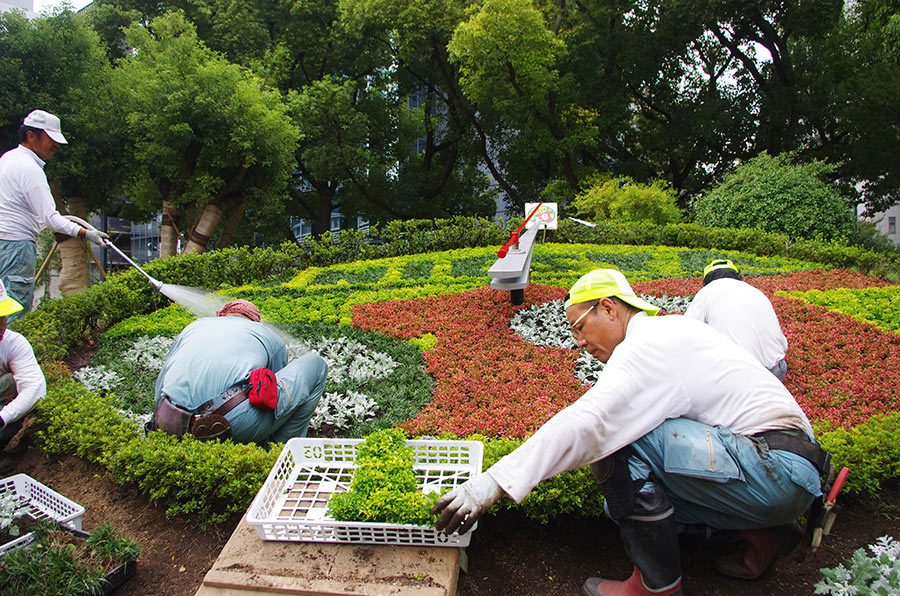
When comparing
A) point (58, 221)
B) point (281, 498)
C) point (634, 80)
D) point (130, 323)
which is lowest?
point (130, 323)

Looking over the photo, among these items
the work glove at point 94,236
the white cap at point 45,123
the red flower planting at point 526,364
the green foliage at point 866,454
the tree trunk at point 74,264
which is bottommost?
the tree trunk at point 74,264

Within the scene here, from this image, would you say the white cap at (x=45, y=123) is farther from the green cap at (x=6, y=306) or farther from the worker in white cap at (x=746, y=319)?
the worker in white cap at (x=746, y=319)

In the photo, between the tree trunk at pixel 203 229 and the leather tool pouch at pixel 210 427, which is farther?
the tree trunk at pixel 203 229

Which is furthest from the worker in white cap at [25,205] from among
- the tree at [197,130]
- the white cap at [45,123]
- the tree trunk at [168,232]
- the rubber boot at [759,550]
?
the tree trunk at [168,232]

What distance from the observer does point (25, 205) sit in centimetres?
539

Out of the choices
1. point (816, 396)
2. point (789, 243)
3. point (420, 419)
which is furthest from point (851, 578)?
point (789, 243)

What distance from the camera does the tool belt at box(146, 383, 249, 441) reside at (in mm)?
3121

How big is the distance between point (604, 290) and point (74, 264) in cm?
1476

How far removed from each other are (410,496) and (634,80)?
Answer: 19.6 metres

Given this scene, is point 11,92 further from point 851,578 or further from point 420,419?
point 851,578

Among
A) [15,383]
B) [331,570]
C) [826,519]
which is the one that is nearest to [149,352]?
[15,383]

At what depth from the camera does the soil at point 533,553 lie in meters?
2.51

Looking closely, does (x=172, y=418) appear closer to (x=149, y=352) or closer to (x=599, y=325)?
(x=599, y=325)

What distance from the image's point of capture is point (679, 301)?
6797 millimetres
